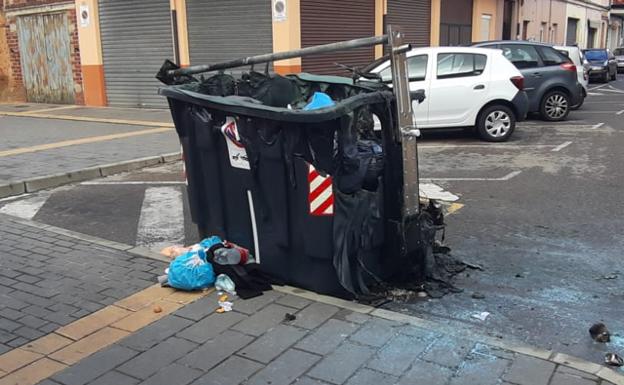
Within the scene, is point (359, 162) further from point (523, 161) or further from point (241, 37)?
point (241, 37)

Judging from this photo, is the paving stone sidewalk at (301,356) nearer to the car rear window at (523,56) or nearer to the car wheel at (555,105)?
the car rear window at (523,56)

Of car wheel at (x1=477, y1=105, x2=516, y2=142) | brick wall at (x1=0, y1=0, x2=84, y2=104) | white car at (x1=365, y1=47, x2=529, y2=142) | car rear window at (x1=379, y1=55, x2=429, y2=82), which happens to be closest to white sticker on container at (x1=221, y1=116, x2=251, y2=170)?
white car at (x1=365, y1=47, x2=529, y2=142)

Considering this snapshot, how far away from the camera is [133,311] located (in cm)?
416

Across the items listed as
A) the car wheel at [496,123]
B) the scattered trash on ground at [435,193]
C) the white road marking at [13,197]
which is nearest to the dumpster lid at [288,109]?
the scattered trash on ground at [435,193]

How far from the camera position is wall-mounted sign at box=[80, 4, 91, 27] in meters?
17.9

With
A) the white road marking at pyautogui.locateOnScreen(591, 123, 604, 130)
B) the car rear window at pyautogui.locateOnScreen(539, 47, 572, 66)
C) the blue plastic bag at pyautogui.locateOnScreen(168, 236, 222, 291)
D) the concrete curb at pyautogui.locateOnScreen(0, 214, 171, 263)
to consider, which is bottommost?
the white road marking at pyautogui.locateOnScreen(591, 123, 604, 130)

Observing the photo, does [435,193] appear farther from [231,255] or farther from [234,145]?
[231,255]

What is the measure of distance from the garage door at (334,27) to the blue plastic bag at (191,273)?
10389 millimetres

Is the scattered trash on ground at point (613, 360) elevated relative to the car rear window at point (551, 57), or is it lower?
lower

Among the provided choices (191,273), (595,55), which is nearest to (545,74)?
(191,273)

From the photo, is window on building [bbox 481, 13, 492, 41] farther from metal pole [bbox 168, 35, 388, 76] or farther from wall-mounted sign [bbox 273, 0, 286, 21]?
metal pole [bbox 168, 35, 388, 76]

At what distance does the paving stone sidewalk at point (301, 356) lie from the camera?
3.30 metres

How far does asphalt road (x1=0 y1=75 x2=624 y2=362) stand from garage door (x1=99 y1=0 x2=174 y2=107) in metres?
8.37

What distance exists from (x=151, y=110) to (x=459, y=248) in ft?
43.7
